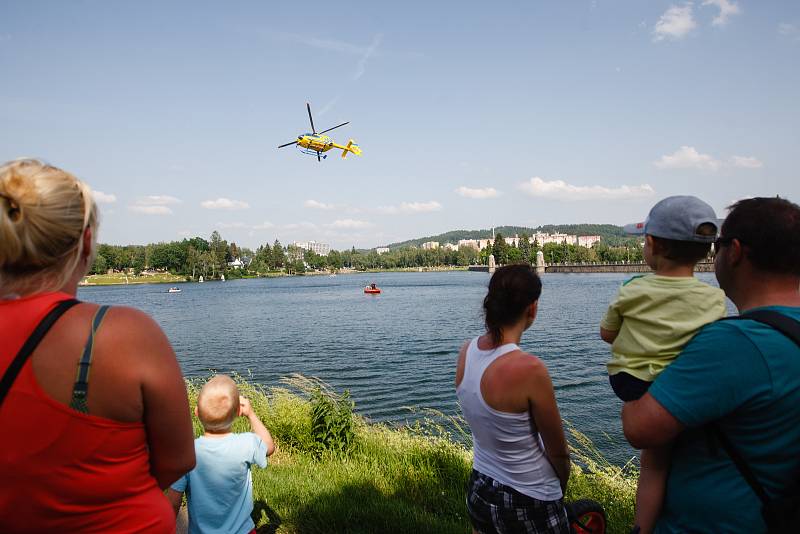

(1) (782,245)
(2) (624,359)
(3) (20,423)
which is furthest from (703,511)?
(3) (20,423)

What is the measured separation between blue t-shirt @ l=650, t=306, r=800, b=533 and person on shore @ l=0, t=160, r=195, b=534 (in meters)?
1.74

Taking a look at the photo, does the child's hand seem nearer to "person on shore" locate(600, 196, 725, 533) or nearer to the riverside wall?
"person on shore" locate(600, 196, 725, 533)

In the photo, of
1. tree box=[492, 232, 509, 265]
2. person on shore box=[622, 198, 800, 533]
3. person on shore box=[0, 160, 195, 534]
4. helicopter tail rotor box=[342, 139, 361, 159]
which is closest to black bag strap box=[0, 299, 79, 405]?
person on shore box=[0, 160, 195, 534]

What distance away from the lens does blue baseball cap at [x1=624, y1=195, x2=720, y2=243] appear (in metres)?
2.06

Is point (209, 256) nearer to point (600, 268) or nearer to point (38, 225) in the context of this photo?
point (600, 268)

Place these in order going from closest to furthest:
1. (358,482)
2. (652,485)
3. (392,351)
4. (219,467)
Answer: (652,485), (219,467), (358,482), (392,351)

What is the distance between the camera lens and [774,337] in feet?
5.37

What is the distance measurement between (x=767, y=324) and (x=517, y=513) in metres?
1.47

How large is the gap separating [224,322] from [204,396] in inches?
1768

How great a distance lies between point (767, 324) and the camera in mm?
1652

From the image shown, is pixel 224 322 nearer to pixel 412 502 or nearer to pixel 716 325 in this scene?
pixel 412 502

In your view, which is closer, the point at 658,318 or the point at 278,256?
the point at 658,318

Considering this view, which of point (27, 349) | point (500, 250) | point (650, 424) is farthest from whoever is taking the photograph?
point (500, 250)

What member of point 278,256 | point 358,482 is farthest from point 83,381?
point 278,256
